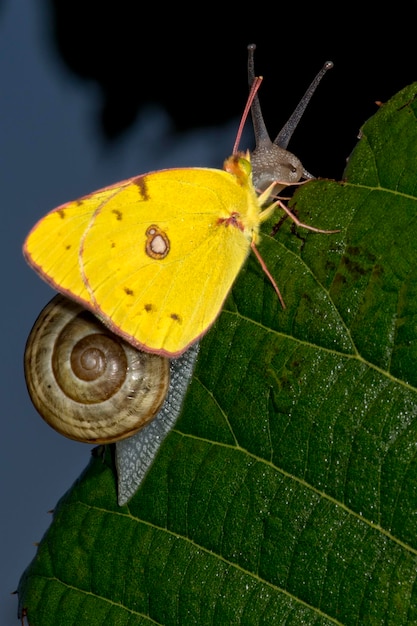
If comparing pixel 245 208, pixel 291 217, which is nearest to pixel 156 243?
pixel 245 208

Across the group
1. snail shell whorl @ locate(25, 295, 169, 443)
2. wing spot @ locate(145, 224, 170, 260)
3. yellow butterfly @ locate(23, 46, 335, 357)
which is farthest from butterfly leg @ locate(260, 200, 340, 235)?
snail shell whorl @ locate(25, 295, 169, 443)

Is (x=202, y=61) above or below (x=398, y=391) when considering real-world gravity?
above

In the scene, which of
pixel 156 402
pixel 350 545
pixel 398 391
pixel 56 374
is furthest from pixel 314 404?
pixel 56 374

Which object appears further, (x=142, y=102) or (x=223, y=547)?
(x=142, y=102)

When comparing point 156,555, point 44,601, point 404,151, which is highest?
point 404,151

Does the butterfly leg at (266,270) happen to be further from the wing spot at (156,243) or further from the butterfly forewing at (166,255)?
the wing spot at (156,243)

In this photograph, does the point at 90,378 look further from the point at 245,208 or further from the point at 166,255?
the point at 245,208

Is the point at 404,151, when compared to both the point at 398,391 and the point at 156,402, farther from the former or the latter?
the point at 156,402

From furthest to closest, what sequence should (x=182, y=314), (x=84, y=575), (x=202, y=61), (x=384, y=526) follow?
(x=202, y=61) → (x=84, y=575) → (x=182, y=314) → (x=384, y=526)
